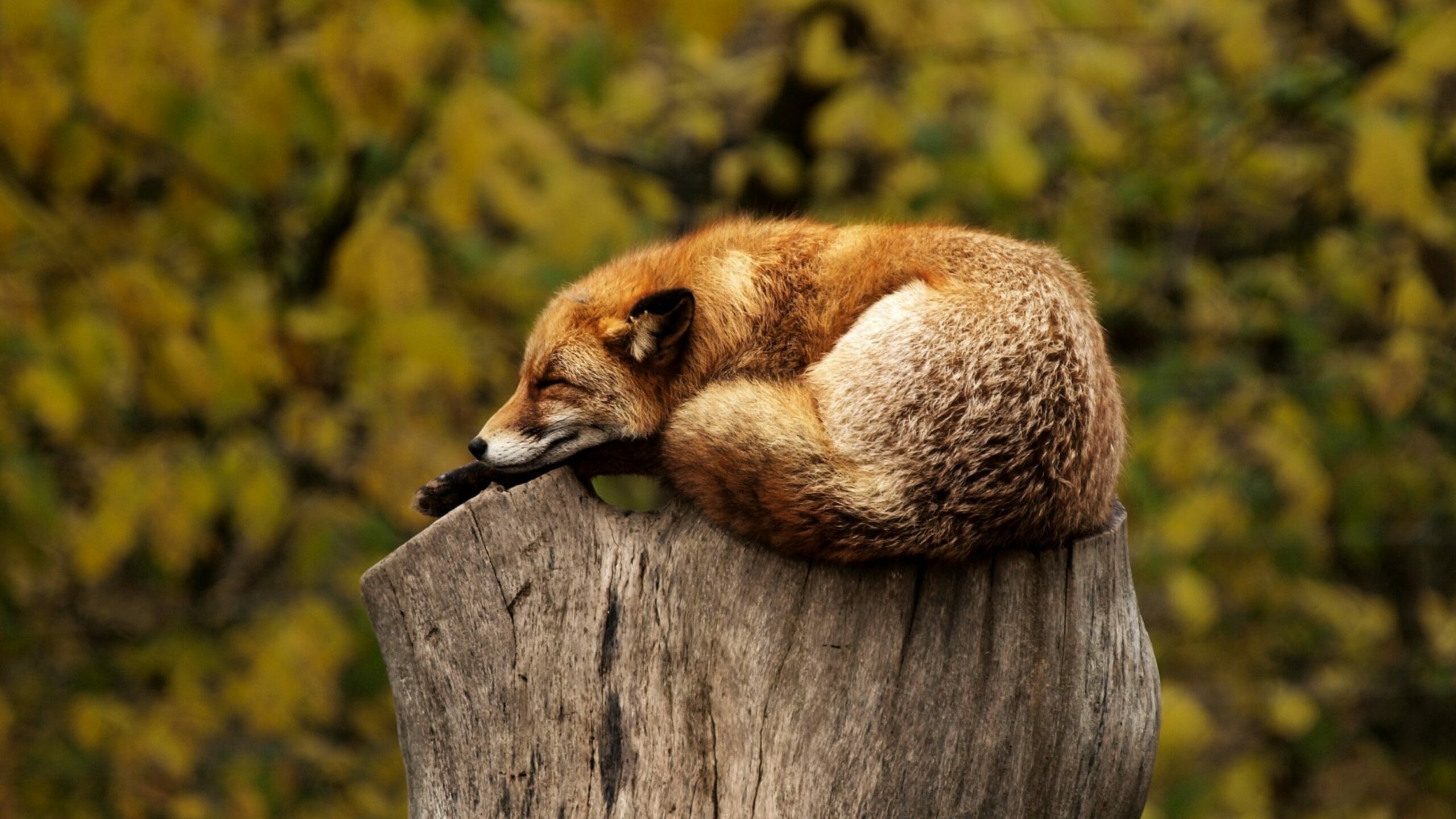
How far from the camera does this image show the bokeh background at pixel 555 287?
18.9ft

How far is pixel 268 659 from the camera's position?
637 centimetres

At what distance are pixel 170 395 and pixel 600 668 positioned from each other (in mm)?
4109

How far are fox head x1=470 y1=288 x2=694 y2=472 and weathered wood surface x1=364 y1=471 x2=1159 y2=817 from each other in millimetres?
449

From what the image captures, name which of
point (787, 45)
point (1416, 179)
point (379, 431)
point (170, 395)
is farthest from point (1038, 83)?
point (170, 395)

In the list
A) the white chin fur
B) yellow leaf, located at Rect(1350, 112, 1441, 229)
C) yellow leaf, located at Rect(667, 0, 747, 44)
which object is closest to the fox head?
the white chin fur

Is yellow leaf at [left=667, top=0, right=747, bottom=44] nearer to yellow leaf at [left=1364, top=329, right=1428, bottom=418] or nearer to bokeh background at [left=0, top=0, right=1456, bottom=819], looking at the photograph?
bokeh background at [left=0, top=0, right=1456, bottom=819]

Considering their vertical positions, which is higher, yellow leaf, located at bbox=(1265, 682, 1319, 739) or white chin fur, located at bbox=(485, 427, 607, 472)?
white chin fur, located at bbox=(485, 427, 607, 472)

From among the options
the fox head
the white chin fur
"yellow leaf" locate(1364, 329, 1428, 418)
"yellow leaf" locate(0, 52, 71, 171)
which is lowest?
"yellow leaf" locate(1364, 329, 1428, 418)

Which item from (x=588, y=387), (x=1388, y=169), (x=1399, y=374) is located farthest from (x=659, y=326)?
(x=1399, y=374)

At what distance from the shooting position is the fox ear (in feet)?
10.5

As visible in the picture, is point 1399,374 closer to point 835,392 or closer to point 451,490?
point 835,392

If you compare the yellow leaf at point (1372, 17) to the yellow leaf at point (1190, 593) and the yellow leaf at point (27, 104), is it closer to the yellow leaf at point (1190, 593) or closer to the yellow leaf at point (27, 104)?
the yellow leaf at point (1190, 593)

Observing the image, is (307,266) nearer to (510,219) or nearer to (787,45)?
(510,219)

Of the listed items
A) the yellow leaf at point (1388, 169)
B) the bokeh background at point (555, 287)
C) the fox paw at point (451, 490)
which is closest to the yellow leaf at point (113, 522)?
the bokeh background at point (555, 287)
